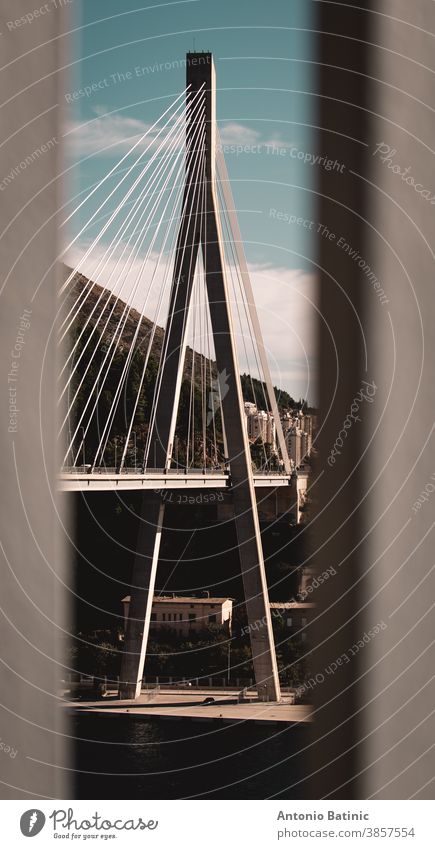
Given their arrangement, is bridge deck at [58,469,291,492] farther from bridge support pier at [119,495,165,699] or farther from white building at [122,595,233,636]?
white building at [122,595,233,636]

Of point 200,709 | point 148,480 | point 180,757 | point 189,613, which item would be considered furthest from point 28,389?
point 189,613

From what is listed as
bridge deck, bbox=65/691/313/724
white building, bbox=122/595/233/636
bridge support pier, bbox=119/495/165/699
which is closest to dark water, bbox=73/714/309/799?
bridge deck, bbox=65/691/313/724

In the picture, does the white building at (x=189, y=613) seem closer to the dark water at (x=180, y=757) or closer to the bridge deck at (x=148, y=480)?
the bridge deck at (x=148, y=480)

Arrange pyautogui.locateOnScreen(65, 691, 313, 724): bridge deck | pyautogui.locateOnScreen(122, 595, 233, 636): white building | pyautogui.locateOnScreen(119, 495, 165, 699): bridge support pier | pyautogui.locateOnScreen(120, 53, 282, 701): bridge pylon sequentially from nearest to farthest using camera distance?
pyautogui.locateOnScreen(120, 53, 282, 701): bridge pylon
pyautogui.locateOnScreen(65, 691, 313, 724): bridge deck
pyautogui.locateOnScreen(119, 495, 165, 699): bridge support pier
pyautogui.locateOnScreen(122, 595, 233, 636): white building

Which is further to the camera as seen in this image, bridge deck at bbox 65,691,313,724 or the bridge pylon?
bridge deck at bbox 65,691,313,724

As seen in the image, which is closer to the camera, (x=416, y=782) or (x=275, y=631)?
(x=416, y=782)

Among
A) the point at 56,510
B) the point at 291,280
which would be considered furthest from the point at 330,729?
the point at 291,280
